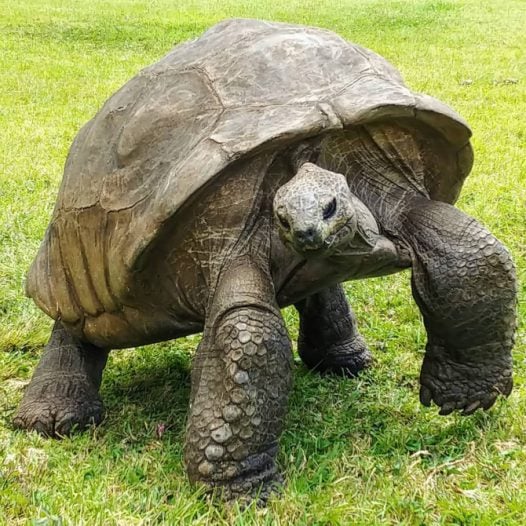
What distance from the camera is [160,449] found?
11.0 feet

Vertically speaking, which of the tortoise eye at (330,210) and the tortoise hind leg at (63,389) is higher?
the tortoise eye at (330,210)

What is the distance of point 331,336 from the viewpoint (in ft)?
13.4

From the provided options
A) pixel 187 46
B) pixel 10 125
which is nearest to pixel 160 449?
pixel 187 46

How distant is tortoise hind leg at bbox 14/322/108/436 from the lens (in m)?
3.63

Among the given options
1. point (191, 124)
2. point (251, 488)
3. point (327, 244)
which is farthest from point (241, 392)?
point (191, 124)

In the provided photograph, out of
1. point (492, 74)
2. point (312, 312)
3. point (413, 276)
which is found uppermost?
point (413, 276)

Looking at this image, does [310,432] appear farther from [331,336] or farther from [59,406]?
[59,406]

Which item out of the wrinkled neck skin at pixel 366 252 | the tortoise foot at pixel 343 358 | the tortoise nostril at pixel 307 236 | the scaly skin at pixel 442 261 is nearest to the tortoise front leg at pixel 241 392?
the wrinkled neck skin at pixel 366 252

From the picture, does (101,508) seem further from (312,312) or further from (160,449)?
(312,312)

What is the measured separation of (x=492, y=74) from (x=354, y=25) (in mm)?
6257

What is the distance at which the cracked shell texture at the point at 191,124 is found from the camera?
2.84m

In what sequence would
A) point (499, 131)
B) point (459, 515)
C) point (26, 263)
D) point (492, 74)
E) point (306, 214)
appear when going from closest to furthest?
point (306, 214)
point (459, 515)
point (26, 263)
point (499, 131)
point (492, 74)

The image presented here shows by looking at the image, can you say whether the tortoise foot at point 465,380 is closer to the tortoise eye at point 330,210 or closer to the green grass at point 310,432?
the green grass at point 310,432

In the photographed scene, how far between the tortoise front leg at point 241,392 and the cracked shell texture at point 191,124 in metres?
0.37
